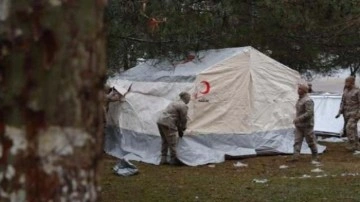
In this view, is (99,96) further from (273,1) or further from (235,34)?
(235,34)

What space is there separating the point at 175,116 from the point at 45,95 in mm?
11514

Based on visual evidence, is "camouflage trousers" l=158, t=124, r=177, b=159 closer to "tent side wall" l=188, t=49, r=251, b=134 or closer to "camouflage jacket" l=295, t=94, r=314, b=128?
"tent side wall" l=188, t=49, r=251, b=134

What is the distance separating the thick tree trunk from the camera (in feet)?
6.38

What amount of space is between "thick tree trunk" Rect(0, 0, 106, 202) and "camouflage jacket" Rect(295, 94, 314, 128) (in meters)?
11.1

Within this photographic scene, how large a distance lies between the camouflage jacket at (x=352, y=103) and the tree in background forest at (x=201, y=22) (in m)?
3.00

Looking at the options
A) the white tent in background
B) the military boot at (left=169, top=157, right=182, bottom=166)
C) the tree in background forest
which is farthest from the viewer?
the white tent in background

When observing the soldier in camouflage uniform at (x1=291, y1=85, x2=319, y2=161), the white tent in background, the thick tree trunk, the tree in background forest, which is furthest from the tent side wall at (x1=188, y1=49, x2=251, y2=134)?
the thick tree trunk

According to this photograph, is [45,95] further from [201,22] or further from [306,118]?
[306,118]

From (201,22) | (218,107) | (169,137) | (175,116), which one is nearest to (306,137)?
(218,107)

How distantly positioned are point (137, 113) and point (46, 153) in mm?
13478

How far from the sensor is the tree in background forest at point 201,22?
853cm

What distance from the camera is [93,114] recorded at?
203cm

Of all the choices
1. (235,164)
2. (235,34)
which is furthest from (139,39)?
(235,164)

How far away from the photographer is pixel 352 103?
14656 millimetres
